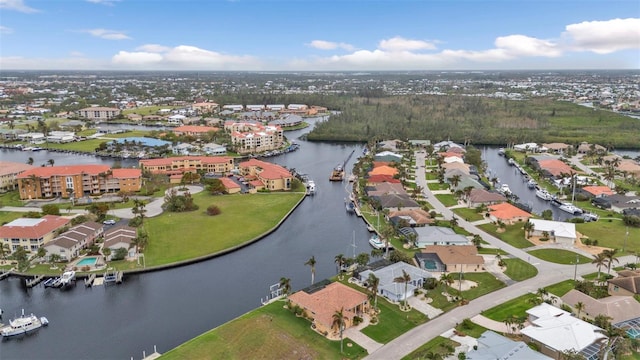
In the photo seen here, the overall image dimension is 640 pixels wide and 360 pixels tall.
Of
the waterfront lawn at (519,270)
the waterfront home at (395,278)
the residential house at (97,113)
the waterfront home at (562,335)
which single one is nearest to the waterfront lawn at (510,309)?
the waterfront home at (562,335)

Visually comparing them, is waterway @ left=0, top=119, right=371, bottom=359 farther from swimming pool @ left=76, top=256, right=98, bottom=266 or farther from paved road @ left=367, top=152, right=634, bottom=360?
paved road @ left=367, top=152, right=634, bottom=360

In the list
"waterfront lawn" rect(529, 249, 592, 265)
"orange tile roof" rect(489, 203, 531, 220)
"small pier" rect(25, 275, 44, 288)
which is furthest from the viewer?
"orange tile roof" rect(489, 203, 531, 220)

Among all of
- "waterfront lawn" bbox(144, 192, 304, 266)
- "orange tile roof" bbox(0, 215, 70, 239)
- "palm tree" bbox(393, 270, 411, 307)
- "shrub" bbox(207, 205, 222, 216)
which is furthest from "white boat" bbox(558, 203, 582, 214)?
"orange tile roof" bbox(0, 215, 70, 239)

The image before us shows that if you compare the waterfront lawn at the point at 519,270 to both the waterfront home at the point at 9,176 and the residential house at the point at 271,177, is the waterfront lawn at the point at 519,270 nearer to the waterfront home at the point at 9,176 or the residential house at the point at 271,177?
the residential house at the point at 271,177

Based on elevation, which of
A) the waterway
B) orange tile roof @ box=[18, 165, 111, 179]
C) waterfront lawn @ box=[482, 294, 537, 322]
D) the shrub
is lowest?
the waterway

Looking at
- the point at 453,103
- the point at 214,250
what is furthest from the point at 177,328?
the point at 453,103

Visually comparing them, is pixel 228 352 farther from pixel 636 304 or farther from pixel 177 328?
pixel 636 304
